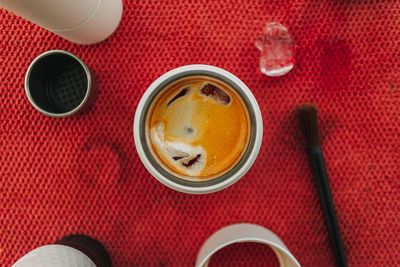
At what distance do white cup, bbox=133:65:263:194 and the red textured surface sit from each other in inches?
4.2

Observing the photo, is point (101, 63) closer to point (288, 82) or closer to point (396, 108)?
point (288, 82)

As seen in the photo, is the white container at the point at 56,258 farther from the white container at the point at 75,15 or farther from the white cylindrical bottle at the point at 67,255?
the white container at the point at 75,15

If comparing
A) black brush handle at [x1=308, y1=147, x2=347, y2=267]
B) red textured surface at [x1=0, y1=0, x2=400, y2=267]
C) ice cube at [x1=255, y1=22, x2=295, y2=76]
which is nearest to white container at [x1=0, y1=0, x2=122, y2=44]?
red textured surface at [x1=0, y1=0, x2=400, y2=267]

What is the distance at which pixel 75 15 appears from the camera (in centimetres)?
43

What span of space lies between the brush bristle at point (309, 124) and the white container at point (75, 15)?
0.26 m

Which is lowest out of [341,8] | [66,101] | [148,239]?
[148,239]

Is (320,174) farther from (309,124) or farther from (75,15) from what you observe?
(75,15)

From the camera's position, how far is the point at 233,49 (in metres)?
0.55

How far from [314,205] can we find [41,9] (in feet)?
1.28

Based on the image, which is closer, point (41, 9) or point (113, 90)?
point (41, 9)

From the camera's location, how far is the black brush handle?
53cm

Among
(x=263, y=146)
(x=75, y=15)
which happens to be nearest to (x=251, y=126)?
(x=263, y=146)

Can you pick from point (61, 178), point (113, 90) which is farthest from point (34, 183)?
point (113, 90)

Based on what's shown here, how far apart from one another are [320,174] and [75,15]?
339 millimetres
